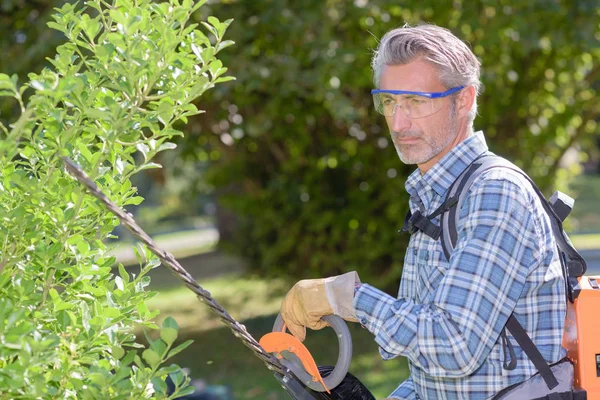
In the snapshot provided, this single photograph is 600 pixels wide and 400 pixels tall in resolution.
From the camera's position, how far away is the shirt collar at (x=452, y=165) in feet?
6.50

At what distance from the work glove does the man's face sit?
1.31ft

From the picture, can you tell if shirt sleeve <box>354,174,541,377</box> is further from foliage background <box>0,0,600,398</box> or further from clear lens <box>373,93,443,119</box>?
foliage background <box>0,0,600,398</box>

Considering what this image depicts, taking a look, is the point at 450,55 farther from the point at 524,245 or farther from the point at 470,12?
the point at 470,12

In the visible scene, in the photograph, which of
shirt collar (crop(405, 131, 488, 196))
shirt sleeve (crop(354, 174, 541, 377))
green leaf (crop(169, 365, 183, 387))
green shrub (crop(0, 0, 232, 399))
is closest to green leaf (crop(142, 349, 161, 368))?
green shrub (crop(0, 0, 232, 399))

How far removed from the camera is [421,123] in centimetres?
203

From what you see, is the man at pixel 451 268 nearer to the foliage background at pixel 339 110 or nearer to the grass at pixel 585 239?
the foliage background at pixel 339 110

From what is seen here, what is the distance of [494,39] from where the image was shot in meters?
6.52

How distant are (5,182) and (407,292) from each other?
43.8 inches

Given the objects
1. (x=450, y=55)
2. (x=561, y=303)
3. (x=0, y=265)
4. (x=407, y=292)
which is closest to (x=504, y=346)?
(x=561, y=303)

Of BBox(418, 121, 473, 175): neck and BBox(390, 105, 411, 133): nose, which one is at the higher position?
BBox(390, 105, 411, 133): nose

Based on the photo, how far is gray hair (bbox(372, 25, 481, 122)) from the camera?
1972 millimetres

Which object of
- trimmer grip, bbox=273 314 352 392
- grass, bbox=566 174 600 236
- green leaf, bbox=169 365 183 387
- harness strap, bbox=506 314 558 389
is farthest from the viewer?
grass, bbox=566 174 600 236

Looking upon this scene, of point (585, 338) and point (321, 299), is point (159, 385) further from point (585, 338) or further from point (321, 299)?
point (585, 338)

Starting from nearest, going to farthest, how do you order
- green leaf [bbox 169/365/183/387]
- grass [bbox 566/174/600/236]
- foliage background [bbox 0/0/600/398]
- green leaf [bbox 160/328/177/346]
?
green leaf [bbox 160/328/177/346] → green leaf [bbox 169/365/183/387] → foliage background [bbox 0/0/600/398] → grass [bbox 566/174/600/236]
